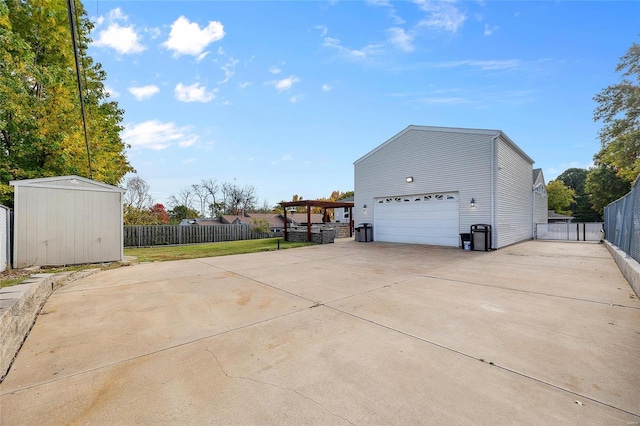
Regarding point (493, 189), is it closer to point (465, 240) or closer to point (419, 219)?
point (465, 240)

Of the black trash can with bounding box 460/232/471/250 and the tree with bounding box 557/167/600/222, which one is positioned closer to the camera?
the black trash can with bounding box 460/232/471/250

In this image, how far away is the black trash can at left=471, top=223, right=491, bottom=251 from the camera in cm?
998

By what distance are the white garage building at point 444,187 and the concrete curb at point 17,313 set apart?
1188cm

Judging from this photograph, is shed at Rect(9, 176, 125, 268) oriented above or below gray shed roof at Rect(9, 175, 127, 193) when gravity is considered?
below

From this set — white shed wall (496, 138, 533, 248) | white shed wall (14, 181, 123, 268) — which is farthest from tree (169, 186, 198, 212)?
white shed wall (496, 138, 533, 248)

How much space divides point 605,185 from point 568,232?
20.6 meters

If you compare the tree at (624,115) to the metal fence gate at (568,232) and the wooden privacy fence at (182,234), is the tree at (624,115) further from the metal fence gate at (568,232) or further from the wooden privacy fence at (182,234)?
the wooden privacy fence at (182,234)

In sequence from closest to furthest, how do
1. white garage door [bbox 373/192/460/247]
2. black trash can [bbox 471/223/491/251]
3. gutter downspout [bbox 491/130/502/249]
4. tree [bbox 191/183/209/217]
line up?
black trash can [bbox 471/223/491/251]
gutter downspout [bbox 491/130/502/249]
white garage door [bbox 373/192/460/247]
tree [bbox 191/183/209/217]

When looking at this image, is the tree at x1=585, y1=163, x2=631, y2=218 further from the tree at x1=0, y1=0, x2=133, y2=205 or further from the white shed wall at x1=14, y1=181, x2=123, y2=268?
the tree at x1=0, y1=0, x2=133, y2=205

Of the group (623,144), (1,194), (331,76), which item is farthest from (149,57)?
(623,144)

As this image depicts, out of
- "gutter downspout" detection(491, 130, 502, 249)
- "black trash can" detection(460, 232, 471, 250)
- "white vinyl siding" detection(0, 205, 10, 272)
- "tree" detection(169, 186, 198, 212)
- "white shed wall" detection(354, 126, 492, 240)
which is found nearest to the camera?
"white vinyl siding" detection(0, 205, 10, 272)

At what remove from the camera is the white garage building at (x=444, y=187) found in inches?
413

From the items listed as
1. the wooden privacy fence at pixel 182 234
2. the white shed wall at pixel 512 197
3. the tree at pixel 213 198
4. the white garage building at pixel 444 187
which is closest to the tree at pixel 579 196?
the white shed wall at pixel 512 197

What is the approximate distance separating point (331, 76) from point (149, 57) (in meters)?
7.16
